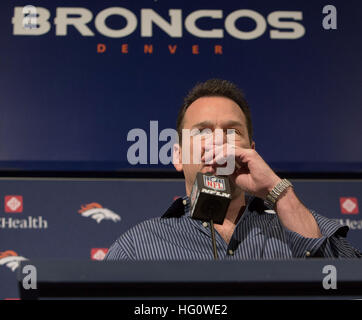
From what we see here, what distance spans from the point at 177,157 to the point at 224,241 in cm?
41

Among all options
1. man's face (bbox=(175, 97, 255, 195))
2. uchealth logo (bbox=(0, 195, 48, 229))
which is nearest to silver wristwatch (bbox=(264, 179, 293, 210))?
man's face (bbox=(175, 97, 255, 195))

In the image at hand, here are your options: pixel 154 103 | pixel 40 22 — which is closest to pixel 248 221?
pixel 154 103

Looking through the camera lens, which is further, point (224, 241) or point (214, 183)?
point (224, 241)

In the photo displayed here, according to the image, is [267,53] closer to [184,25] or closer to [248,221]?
[184,25]

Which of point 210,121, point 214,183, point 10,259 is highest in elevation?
point 210,121

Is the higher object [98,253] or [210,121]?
[210,121]

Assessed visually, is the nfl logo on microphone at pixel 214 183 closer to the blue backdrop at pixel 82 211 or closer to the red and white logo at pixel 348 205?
the blue backdrop at pixel 82 211

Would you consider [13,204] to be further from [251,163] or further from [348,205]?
[348,205]

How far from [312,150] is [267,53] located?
401 millimetres

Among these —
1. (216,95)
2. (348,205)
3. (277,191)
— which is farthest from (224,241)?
(348,205)

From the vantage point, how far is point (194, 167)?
180cm

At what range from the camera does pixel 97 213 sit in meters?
2.09

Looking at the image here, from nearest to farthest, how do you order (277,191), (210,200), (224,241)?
(210,200), (277,191), (224,241)

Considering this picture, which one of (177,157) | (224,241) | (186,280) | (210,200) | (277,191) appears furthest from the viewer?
(177,157)
